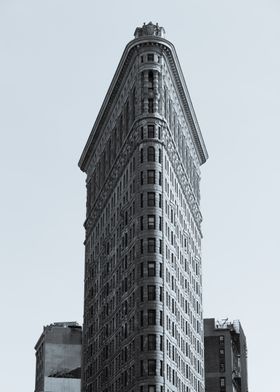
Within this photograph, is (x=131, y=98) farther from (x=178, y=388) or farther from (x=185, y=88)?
(x=178, y=388)

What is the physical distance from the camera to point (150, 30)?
15438 centimetres

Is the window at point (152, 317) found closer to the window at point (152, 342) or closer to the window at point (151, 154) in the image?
the window at point (152, 342)

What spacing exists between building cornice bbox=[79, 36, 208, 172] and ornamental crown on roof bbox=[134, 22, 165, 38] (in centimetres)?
268

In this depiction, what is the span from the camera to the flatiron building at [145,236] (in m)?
138

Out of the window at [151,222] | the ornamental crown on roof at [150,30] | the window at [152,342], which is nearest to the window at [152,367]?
the window at [152,342]

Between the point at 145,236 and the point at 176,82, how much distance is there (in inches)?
1451

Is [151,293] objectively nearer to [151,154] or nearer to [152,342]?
[152,342]

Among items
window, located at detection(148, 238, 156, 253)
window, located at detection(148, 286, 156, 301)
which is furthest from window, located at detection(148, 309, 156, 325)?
window, located at detection(148, 238, 156, 253)

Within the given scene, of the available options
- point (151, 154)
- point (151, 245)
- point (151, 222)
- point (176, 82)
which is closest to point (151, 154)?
point (151, 154)

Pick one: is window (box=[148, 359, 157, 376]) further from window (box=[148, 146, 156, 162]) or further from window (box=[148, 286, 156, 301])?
window (box=[148, 146, 156, 162])

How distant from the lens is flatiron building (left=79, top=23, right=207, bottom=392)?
137875 mm

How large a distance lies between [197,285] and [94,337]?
23939 millimetres

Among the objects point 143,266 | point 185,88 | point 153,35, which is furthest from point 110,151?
point 143,266

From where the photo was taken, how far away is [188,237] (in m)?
172
